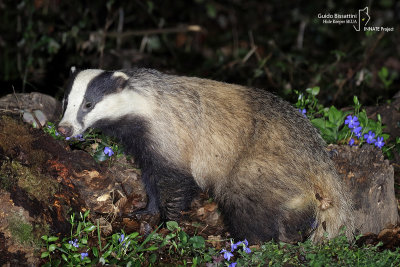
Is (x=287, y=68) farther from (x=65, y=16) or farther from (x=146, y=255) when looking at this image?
(x=146, y=255)

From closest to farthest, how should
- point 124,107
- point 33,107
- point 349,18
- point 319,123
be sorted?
point 124,107, point 319,123, point 33,107, point 349,18

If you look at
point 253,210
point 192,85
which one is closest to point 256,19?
point 192,85

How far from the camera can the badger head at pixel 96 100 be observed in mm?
4918

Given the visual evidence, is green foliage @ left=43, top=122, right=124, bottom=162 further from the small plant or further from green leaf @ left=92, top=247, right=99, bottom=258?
the small plant

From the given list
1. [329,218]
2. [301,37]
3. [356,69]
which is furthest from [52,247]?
[301,37]

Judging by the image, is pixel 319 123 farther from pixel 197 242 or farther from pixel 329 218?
pixel 197 242

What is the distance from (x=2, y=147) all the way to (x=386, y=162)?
12.4ft

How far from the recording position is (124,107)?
16.6 feet

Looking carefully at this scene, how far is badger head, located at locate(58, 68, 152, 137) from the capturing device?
4918 millimetres

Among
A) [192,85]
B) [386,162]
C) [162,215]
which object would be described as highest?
[192,85]

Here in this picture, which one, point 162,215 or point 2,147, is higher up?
point 2,147

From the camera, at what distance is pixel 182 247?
4.59 meters

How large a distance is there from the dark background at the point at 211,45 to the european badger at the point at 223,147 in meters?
2.30

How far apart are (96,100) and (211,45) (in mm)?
7257
